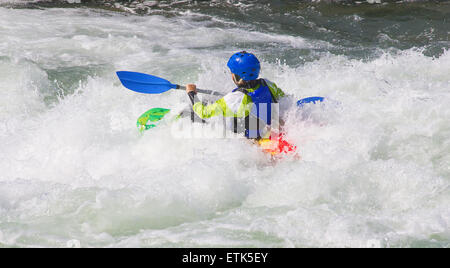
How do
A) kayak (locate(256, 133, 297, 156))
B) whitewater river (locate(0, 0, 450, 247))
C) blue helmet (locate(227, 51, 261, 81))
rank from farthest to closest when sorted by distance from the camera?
kayak (locate(256, 133, 297, 156)) < blue helmet (locate(227, 51, 261, 81)) < whitewater river (locate(0, 0, 450, 247))

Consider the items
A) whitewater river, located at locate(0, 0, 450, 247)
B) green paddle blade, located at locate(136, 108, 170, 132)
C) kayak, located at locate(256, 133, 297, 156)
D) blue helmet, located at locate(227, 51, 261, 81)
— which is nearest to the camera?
whitewater river, located at locate(0, 0, 450, 247)

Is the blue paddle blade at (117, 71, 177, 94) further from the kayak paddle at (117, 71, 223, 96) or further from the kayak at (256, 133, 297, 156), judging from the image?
the kayak at (256, 133, 297, 156)

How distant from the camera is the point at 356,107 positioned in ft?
21.3

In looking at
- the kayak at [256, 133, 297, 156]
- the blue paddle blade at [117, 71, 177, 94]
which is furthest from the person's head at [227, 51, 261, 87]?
the blue paddle blade at [117, 71, 177, 94]

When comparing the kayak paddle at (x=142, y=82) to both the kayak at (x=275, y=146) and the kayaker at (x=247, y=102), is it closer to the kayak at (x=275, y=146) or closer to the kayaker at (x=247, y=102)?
the kayaker at (x=247, y=102)

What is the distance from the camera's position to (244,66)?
5.11 m

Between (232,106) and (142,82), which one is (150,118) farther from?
(232,106)

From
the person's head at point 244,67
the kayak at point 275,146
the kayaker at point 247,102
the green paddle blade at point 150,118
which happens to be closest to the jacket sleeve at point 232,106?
the kayaker at point 247,102

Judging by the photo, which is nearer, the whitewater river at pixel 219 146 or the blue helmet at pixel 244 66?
the whitewater river at pixel 219 146

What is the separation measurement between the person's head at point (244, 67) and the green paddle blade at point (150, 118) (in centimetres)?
144

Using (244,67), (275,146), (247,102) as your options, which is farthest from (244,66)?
(275,146)

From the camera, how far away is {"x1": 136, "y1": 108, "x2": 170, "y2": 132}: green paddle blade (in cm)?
629

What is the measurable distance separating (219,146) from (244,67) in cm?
90

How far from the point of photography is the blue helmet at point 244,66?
16.8ft
